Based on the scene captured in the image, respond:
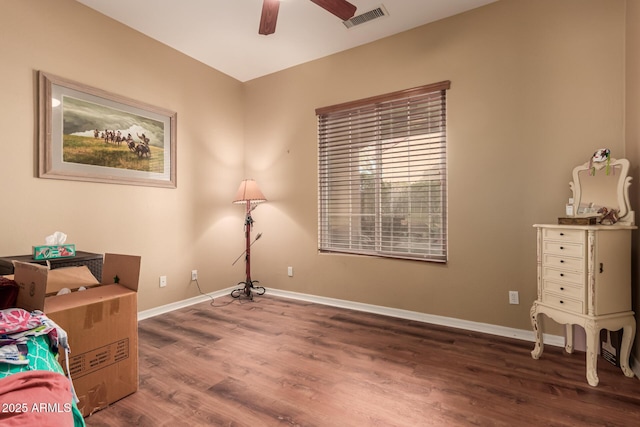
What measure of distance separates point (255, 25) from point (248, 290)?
296 cm

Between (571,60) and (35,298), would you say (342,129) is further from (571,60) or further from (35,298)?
(35,298)

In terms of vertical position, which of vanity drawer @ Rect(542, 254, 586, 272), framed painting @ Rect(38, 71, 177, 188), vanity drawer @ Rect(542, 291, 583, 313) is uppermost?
framed painting @ Rect(38, 71, 177, 188)

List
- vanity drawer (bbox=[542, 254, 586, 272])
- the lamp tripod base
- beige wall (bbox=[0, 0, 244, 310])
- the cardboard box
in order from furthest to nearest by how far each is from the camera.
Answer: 1. the lamp tripod base
2. beige wall (bbox=[0, 0, 244, 310])
3. vanity drawer (bbox=[542, 254, 586, 272])
4. the cardboard box

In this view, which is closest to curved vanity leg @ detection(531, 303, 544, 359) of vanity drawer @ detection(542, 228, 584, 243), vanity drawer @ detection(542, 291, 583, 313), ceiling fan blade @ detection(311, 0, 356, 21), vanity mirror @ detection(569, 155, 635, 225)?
vanity drawer @ detection(542, 291, 583, 313)

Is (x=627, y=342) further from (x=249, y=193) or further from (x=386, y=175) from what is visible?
(x=249, y=193)

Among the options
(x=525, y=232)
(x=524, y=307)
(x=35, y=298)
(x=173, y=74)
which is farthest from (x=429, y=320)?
(x=173, y=74)

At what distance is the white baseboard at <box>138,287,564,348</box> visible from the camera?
8.69 ft

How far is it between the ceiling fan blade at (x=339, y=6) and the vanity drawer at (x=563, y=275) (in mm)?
2331

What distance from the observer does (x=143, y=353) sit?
2.41 meters

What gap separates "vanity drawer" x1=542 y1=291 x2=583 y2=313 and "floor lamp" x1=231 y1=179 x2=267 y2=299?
9.43 ft

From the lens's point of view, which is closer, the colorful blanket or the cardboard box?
the colorful blanket

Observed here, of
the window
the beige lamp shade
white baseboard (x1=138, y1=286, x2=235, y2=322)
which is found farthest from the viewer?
the beige lamp shade

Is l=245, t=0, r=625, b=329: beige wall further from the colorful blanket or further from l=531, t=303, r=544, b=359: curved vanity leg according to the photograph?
the colorful blanket

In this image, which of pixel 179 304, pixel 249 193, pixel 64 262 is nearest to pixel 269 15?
pixel 249 193
